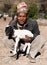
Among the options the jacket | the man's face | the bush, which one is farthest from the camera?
the bush

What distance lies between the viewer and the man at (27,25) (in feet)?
19.8

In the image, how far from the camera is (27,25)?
6.15 meters

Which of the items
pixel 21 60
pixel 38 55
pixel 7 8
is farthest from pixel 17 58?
pixel 7 8

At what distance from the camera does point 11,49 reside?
6434 mm

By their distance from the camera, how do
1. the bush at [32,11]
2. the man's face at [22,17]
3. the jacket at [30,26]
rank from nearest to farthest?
the man's face at [22,17] < the jacket at [30,26] < the bush at [32,11]

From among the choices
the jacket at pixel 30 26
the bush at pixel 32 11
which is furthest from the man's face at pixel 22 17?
the bush at pixel 32 11

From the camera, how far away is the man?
19.8ft

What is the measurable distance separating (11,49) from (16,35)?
450mm

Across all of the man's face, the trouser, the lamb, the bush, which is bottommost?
the bush

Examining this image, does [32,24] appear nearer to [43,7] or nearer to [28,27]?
[28,27]

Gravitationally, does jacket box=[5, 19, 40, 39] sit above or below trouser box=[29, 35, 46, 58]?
above

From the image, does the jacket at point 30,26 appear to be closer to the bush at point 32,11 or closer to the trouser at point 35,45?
the trouser at point 35,45

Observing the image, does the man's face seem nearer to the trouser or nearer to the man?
the man

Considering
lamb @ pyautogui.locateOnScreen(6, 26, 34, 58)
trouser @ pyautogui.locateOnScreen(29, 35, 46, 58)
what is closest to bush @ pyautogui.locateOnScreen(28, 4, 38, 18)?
trouser @ pyautogui.locateOnScreen(29, 35, 46, 58)
